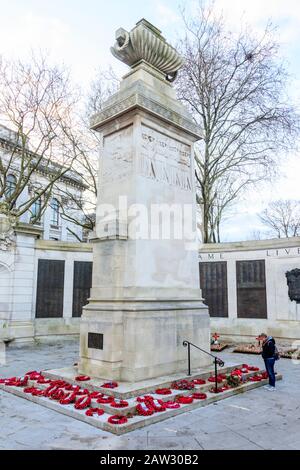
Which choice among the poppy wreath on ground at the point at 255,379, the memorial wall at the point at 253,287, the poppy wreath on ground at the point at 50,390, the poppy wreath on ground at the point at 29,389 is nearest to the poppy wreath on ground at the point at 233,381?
the poppy wreath on ground at the point at 255,379

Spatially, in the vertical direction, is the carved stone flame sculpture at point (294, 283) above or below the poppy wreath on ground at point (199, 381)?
above

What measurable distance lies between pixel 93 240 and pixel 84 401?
11.5 ft

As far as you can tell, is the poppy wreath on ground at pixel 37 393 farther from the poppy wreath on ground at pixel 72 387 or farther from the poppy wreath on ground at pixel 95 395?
the poppy wreath on ground at pixel 95 395

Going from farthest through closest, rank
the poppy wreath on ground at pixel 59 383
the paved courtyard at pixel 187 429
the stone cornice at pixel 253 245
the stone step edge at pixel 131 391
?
the stone cornice at pixel 253 245
the poppy wreath on ground at pixel 59 383
the stone step edge at pixel 131 391
the paved courtyard at pixel 187 429

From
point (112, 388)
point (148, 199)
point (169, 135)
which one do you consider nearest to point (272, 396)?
point (112, 388)

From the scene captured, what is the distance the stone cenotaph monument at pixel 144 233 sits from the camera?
7.34m

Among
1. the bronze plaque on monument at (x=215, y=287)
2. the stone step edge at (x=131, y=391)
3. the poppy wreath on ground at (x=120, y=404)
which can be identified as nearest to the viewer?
the poppy wreath on ground at (x=120, y=404)

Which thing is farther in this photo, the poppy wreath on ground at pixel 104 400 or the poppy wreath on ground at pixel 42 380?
the poppy wreath on ground at pixel 42 380

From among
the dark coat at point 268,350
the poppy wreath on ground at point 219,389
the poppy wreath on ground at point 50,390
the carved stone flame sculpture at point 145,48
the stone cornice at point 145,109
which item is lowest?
the poppy wreath on ground at point 219,389

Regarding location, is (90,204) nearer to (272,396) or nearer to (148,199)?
(148,199)

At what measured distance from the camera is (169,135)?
9.00 meters

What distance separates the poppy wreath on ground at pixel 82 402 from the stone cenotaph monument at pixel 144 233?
1.12m

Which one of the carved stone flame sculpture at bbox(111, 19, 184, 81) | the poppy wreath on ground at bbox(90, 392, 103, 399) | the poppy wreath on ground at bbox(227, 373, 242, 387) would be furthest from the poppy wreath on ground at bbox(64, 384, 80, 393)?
the carved stone flame sculpture at bbox(111, 19, 184, 81)
